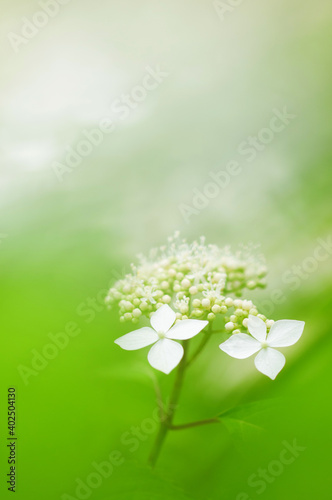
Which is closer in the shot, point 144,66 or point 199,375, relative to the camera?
point 199,375

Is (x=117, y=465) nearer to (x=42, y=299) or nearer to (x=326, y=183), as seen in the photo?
(x=42, y=299)

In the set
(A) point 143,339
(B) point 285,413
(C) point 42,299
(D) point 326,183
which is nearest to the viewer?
(A) point 143,339

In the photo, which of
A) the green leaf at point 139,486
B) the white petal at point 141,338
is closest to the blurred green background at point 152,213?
the green leaf at point 139,486

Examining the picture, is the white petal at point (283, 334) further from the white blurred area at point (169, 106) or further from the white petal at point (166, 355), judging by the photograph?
the white blurred area at point (169, 106)

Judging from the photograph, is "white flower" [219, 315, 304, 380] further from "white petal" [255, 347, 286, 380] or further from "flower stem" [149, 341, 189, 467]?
"flower stem" [149, 341, 189, 467]

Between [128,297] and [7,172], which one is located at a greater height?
[7,172]

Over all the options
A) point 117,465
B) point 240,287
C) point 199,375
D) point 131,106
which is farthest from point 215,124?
point 117,465

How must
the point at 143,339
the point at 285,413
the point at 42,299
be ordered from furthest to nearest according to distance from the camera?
the point at 42,299, the point at 285,413, the point at 143,339

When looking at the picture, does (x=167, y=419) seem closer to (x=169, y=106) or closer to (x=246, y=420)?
(x=246, y=420)
